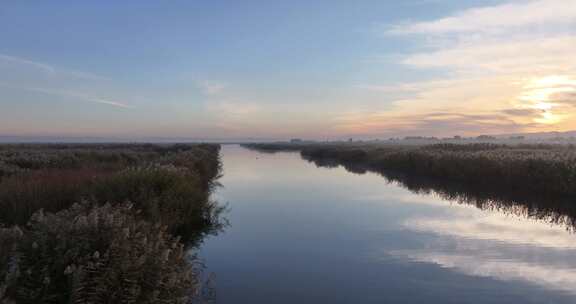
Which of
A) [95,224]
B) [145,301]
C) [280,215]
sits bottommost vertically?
[280,215]

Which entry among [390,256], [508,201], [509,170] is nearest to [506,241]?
[390,256]

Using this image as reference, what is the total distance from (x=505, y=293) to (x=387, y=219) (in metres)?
7.63

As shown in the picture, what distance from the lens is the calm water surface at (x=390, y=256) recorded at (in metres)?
7.82

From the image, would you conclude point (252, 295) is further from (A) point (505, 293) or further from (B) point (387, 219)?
(B) point (387, 219)

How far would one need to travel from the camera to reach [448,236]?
12.4 meters

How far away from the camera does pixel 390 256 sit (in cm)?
1027

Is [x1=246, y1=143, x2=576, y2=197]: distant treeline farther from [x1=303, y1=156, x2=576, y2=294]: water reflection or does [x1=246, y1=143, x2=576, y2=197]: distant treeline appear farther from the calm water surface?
the calm water surface

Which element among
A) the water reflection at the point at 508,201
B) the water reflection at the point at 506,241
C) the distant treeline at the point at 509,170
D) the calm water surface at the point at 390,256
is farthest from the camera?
the distant treeline at the point at 509,170

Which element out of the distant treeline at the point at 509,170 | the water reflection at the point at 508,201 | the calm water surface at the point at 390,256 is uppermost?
the distant treeline at the point at 509,170

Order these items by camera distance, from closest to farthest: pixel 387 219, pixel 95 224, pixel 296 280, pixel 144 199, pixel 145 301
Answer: pixel 145 301, pixel 95 224, pixel 296 280, pixel 144 199, pixel 387 219

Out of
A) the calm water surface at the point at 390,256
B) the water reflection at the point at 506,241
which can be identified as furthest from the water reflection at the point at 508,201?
the calm water surface at the point at 390,256

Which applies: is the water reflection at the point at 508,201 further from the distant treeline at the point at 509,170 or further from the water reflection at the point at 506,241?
the distant treeline at the point at 509,170

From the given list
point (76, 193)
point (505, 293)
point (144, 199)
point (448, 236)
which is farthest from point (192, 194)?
point (505, 293)

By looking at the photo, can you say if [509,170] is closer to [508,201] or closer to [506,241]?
[508,201]
